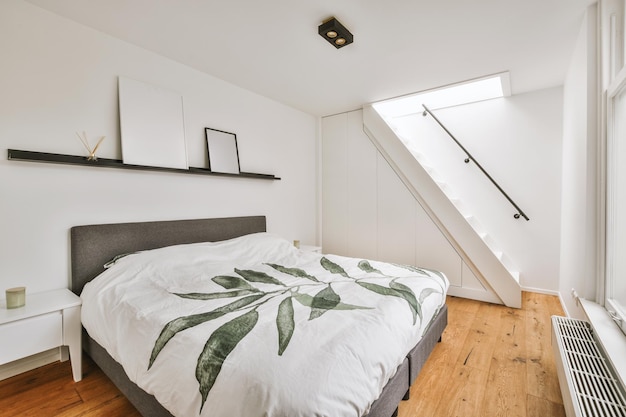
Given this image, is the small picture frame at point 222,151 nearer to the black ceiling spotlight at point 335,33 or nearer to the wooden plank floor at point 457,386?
the black ceiling spotlight at point 335,33

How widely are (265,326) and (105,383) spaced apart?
4.45ft

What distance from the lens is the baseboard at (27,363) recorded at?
6.21 feet

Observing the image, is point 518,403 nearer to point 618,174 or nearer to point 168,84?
point 618,174

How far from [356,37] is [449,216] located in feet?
7.39

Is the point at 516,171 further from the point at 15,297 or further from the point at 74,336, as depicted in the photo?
the point at 15,297

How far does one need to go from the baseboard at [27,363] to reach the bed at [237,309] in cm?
31

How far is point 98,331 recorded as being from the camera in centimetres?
169

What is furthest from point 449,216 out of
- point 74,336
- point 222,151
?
point 74,336

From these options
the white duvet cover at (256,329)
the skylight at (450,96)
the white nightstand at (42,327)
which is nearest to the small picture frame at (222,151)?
the white duvet cover at (256,329)

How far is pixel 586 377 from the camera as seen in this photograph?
1.36m

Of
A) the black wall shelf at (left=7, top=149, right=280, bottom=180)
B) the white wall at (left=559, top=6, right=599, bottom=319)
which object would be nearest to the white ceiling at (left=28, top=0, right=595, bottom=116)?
the white wall at (left=559, top=6, right=599, bottom=319)

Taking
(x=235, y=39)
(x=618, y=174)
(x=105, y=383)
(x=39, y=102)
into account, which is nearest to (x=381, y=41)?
(x=235, y=39)

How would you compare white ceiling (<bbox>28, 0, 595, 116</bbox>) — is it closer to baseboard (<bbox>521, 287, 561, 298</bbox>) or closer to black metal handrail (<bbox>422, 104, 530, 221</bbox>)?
black metal handrail (<bbox>422, 104, 530, 221</bbox>)

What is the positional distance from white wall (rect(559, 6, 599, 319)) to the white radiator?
1.50 feet
